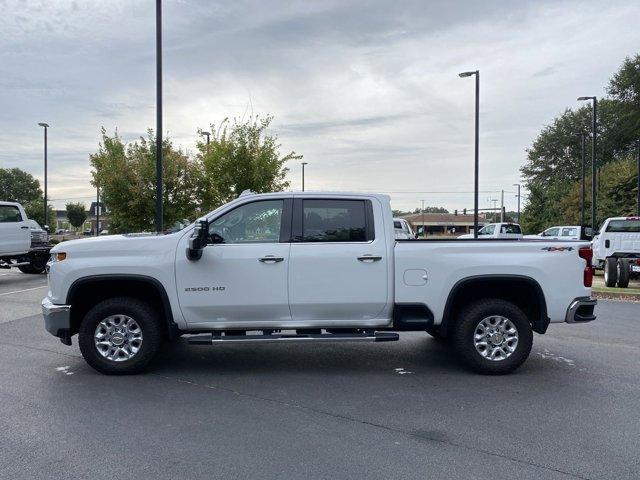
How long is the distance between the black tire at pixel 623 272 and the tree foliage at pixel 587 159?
22948 mm

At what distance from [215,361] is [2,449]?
2.97 meters

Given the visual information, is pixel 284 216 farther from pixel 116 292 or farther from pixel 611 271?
pixel 611 271

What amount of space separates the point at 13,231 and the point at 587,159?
59025 mm

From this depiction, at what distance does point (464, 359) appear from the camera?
643 centimetres

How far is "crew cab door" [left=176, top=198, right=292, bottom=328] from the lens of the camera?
6207 mm

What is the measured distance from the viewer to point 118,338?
629 centimetres

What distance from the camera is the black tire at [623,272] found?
15.8 metres

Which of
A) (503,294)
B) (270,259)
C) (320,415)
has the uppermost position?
(270,259)

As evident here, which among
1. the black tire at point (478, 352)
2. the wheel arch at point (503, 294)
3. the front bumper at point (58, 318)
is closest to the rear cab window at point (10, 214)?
the front bumper at point (58, 318)

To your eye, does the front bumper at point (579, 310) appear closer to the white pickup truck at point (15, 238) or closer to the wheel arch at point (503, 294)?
the wheel arch at point (503, 294)

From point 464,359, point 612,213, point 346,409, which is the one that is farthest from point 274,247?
point 612,213

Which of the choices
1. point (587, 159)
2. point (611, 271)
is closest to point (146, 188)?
point (611, 271)

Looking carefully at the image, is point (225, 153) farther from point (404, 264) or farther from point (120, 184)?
point (404, 264)

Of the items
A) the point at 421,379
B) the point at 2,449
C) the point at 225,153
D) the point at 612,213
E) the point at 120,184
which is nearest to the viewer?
the point at 2,449
